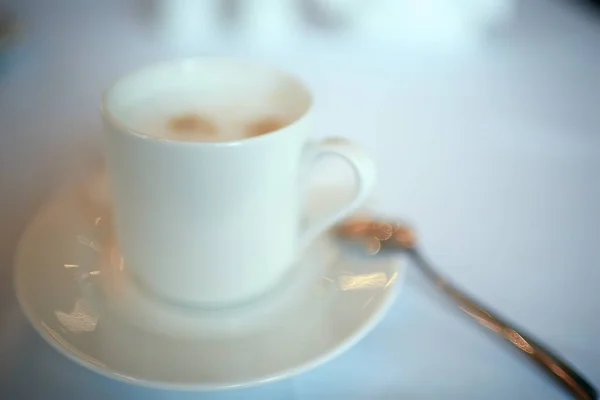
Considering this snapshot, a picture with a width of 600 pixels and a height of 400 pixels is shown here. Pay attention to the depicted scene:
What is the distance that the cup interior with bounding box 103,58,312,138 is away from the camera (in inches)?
16.2

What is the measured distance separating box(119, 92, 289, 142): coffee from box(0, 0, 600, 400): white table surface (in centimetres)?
14

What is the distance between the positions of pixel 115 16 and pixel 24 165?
499 millimetres

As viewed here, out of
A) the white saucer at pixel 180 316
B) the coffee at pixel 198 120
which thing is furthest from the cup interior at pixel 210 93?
the white saucer at pixel 180 316

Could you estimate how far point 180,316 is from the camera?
14.4 inches

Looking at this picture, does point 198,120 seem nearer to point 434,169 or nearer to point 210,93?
point 210,93

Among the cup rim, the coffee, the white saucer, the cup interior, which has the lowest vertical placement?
the white saucer

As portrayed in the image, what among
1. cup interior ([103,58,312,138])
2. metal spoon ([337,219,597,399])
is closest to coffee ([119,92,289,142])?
cup interior ([103,58,312,138])

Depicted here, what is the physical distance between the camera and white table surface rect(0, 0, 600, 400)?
34 cm

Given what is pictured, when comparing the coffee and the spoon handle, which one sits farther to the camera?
the coffee

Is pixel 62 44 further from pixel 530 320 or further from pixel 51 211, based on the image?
pixel 530 320

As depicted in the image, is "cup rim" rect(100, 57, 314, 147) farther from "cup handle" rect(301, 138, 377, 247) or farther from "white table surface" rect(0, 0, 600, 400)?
"white table surface" rect(0, 0, 600, 400)

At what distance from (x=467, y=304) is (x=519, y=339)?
5 cm

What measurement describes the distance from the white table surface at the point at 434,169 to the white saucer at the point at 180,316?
0.09 feet

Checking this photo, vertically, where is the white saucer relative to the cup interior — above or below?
below
